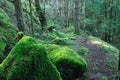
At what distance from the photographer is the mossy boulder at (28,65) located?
5.18 metres

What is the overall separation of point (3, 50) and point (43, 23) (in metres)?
10.3

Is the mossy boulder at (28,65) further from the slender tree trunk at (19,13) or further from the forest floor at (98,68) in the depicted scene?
the slender tree trunk at (19,13)

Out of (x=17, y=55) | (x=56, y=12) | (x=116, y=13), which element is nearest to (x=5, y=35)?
(x=17, y=55)

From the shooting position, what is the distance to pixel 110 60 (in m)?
13.1

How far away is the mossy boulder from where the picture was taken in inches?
204

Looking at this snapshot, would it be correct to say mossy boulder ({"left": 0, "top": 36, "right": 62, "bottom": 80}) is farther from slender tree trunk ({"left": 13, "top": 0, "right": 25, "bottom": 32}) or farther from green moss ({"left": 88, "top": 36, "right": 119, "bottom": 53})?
green moss ({"left": 88, "top": 36, "right": 119, "bottom": 53})

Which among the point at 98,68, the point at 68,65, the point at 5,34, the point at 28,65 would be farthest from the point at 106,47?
the point at 28,65

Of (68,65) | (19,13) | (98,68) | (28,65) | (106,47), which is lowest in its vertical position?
(106,47)

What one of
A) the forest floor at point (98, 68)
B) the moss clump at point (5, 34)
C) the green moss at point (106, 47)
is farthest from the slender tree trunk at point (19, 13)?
the green moss at point (106, 47)

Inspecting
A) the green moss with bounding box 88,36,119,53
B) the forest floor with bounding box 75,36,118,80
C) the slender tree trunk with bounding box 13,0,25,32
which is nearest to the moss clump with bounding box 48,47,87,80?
the forest floor with bounding box 75,36,118,80

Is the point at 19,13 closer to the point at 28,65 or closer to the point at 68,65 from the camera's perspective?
the point at 68,65

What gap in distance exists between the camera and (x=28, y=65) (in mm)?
5207

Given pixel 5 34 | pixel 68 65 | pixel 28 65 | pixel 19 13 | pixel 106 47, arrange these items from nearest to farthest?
→ pixel 28 65
pixel 68 65
pixel 5 34
pixel 19 13
pixel 106 47

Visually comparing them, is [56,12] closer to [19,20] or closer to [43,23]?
[43,23]
